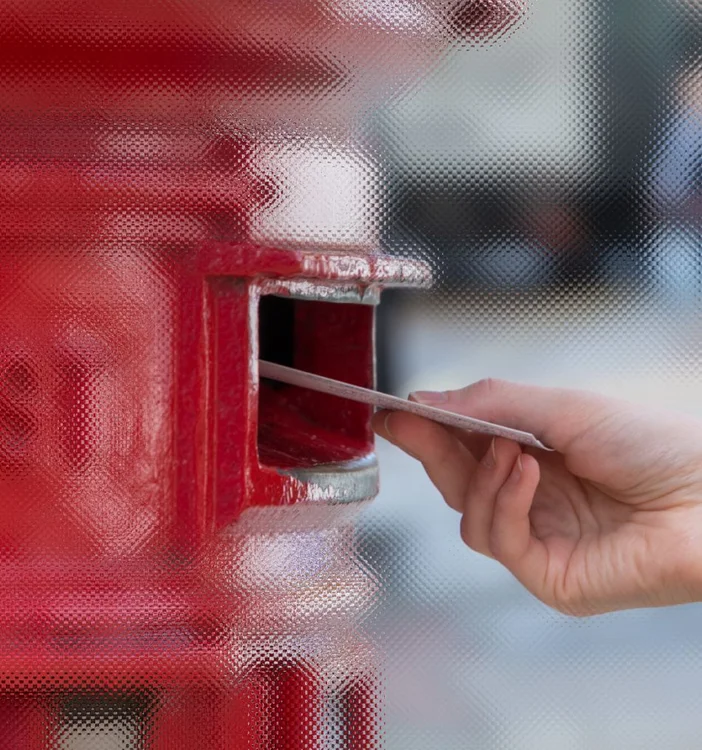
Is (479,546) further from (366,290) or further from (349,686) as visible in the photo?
(366,290)

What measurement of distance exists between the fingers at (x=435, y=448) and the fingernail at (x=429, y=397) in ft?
0.07

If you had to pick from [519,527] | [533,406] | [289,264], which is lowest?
[519,527]

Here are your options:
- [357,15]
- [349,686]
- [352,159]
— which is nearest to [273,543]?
[349,686]

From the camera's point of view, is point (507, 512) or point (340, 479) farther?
point (507, 512)

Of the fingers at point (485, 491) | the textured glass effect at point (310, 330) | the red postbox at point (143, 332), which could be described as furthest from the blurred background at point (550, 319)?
the red postbox at point (143, 332)

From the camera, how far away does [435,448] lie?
82cm

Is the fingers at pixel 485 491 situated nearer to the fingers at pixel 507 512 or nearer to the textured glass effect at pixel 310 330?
the fingers at pixel 507 512

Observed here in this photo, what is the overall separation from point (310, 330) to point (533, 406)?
0.24 m

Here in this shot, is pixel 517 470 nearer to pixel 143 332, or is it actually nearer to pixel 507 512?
pixel 507 512

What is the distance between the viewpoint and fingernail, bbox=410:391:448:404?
0.77 m

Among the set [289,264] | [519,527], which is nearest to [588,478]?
[519,527]

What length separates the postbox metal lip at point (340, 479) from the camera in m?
0.61

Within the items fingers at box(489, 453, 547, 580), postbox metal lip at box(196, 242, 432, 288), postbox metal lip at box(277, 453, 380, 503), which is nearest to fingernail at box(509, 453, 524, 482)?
fingers at box(489, 453, 547, 580)

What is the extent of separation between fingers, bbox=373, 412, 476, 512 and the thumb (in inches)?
1.5
